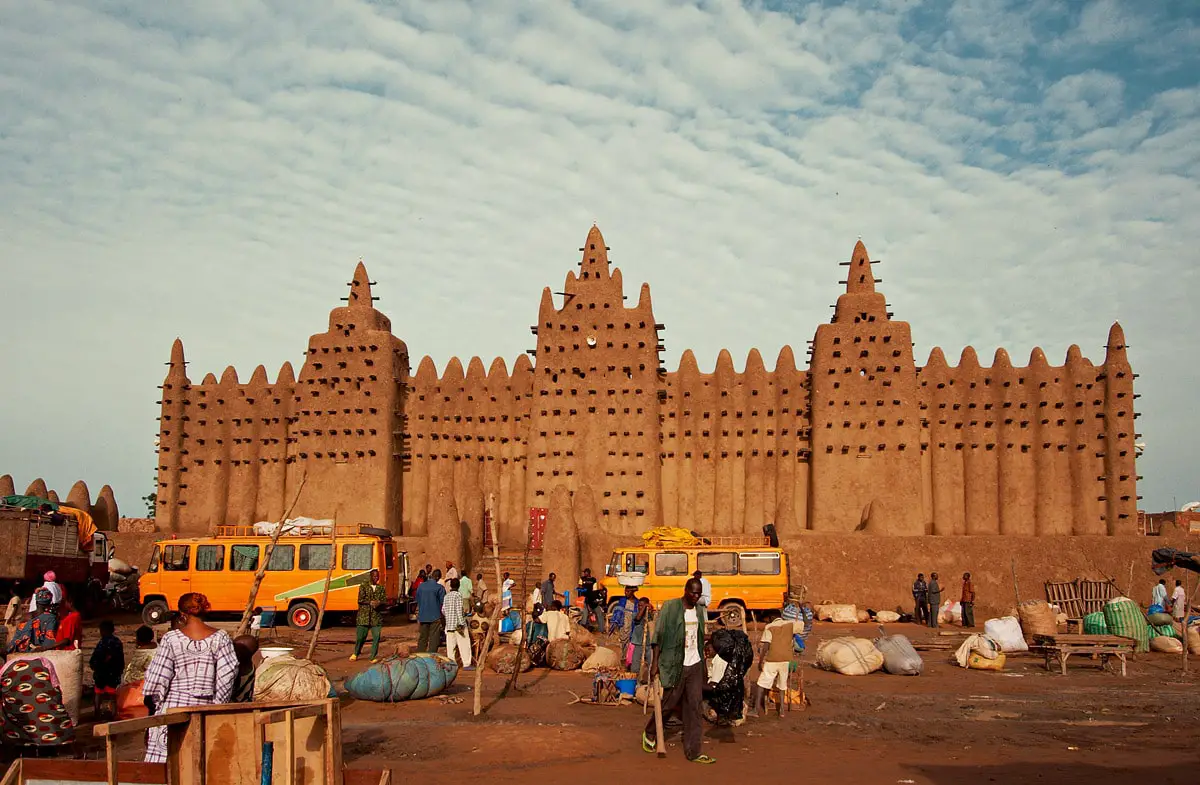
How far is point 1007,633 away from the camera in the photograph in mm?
17781

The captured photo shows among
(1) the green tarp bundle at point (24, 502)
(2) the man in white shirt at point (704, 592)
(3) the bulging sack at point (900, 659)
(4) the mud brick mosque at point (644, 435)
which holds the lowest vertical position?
(3) the bulging sack at point (900, 659)

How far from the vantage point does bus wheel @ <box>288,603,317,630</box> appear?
21.2 meters

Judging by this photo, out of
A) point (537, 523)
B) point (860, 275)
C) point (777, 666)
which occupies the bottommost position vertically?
point (777, 666)

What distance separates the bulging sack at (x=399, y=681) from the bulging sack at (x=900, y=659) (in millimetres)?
6374

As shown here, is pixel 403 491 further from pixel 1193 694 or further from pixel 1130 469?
pixel 1193 694

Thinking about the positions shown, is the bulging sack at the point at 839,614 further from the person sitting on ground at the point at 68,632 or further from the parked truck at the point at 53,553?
the parked truck at the point at 53,553

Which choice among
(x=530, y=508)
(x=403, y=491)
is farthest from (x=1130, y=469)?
(x=403, y=491)

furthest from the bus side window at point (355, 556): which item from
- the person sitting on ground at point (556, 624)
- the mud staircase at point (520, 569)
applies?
the person sitting on ground at point (556, 624)

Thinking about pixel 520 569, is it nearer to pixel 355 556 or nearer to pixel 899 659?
pixel 355 556

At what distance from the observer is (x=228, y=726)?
5645 millimetres

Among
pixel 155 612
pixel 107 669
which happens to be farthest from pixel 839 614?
pixel 107 669

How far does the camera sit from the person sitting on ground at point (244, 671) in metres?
7.32

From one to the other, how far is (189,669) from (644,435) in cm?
2486

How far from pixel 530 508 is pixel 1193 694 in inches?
811
